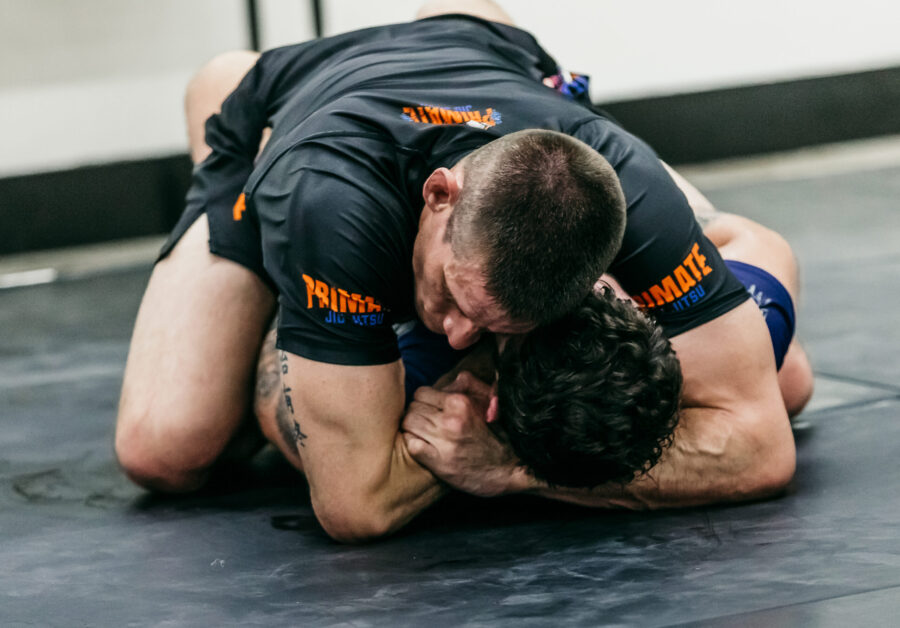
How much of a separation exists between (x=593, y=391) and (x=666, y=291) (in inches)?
10.9

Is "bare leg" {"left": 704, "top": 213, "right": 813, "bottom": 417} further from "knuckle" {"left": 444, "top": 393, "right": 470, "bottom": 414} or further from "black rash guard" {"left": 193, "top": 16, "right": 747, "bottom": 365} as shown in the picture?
"knuckle" {"left": 444, "top": 393, "right": 470, "bottom": 414}

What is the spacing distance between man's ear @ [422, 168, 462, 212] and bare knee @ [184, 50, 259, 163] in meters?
1.28

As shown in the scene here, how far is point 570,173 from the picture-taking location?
1.84 meters

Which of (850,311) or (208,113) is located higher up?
(208,113)

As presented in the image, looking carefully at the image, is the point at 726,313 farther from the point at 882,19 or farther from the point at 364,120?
the point at 882,19

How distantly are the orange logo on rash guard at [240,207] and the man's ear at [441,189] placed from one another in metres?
0.67

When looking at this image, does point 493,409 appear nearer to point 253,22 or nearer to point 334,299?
point 334,299

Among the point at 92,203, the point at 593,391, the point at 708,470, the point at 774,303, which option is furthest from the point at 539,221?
the point at 92,203

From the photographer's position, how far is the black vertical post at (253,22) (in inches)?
226

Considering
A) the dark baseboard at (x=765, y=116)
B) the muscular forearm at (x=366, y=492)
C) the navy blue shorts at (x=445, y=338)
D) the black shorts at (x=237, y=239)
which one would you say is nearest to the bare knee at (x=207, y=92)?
the black shorts at (x=237, y=239)

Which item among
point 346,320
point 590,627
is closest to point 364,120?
point 346,320

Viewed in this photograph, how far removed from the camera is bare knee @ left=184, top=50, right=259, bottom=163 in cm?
314

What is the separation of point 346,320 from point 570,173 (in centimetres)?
47

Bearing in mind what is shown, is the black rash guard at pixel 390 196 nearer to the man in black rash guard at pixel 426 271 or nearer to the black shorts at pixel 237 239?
the man in black rash guard at pixel 426 271
